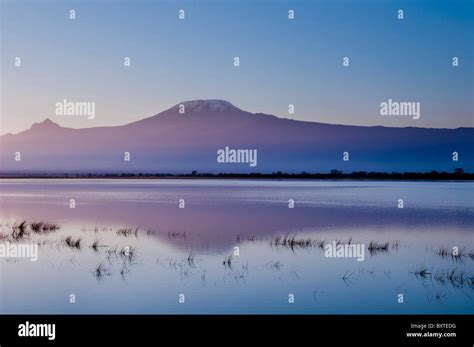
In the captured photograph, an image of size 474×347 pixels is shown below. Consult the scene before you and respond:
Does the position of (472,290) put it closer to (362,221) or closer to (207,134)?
(362,221)

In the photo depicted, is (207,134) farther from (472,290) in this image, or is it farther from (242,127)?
(472,290)
